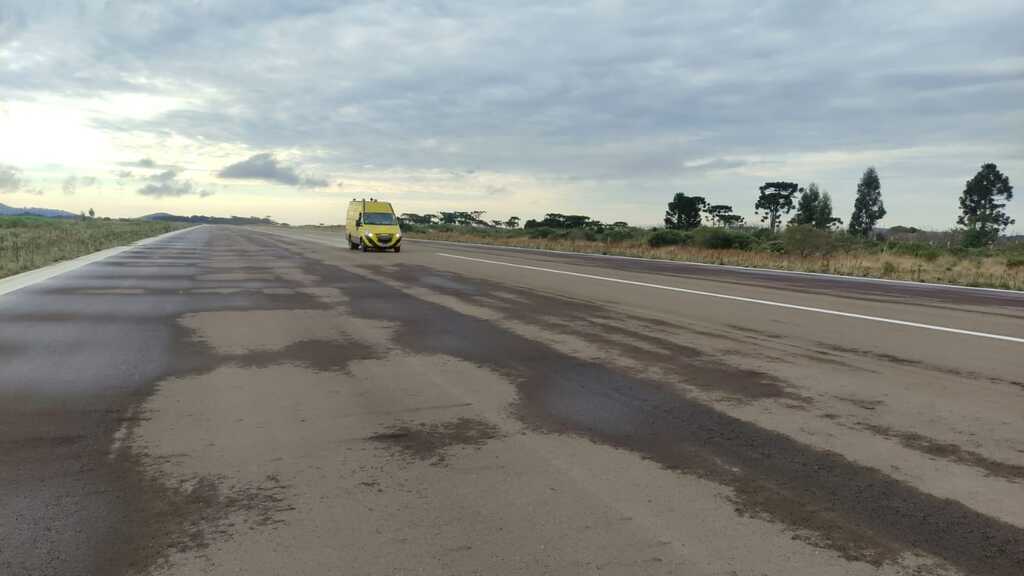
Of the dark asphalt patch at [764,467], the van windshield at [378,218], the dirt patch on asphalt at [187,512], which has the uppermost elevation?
the van windshield at [378,218]

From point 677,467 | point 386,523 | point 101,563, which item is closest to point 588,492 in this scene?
point 677,467

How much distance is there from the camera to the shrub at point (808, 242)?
36125mm

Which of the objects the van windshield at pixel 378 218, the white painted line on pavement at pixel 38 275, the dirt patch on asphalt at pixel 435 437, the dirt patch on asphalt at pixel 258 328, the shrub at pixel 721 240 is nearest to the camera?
the dirt patch on asphalt at pixel 435 437

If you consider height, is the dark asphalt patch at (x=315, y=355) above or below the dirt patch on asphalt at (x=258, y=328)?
above

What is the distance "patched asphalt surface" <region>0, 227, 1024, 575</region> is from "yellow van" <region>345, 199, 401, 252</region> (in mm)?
22035

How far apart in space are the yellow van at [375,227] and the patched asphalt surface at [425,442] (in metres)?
22.0

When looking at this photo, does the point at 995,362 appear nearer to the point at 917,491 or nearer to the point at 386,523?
the point at 917,491

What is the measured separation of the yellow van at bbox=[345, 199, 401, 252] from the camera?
31.6 m

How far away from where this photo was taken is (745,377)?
19.8 ft

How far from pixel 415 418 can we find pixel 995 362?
20.3 feet

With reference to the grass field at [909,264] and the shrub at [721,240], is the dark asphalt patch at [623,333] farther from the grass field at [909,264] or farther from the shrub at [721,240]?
the shrub at [721,240]

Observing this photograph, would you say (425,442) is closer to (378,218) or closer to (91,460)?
(91,460)

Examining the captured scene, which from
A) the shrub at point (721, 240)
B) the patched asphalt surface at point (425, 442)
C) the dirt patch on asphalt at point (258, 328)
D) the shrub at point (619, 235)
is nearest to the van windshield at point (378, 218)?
the shrub at point (721, 240)

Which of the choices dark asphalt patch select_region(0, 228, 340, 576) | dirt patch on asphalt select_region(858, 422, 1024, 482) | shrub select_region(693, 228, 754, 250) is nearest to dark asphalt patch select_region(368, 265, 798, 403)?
dirt patch on asphalt select_region(858, 422, 1024, 482)
